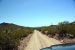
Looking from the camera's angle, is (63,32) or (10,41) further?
(63,32)

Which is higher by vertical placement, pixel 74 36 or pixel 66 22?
pixel 66 22

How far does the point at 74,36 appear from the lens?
42.6m

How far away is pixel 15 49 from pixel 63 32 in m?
23.4

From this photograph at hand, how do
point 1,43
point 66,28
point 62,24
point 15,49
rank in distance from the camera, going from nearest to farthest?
1. point 1,43
2. point 15,49
3. point 66,28
4. point 62,24

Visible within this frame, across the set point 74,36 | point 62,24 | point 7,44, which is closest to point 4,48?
point 7,44

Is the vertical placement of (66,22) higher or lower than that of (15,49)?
higher

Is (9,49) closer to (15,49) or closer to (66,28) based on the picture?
(15,49)

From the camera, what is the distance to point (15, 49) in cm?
2958

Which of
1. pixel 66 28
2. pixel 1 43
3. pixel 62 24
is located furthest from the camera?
pixel 62 24

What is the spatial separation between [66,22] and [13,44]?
32.4m

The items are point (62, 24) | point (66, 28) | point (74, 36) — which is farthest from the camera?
point (62, 24)

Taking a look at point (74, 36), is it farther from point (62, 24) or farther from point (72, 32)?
point (62, 24)

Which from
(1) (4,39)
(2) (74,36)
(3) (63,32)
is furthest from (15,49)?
(3) (63,32)

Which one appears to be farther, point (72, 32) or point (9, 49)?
point (72, 32)
